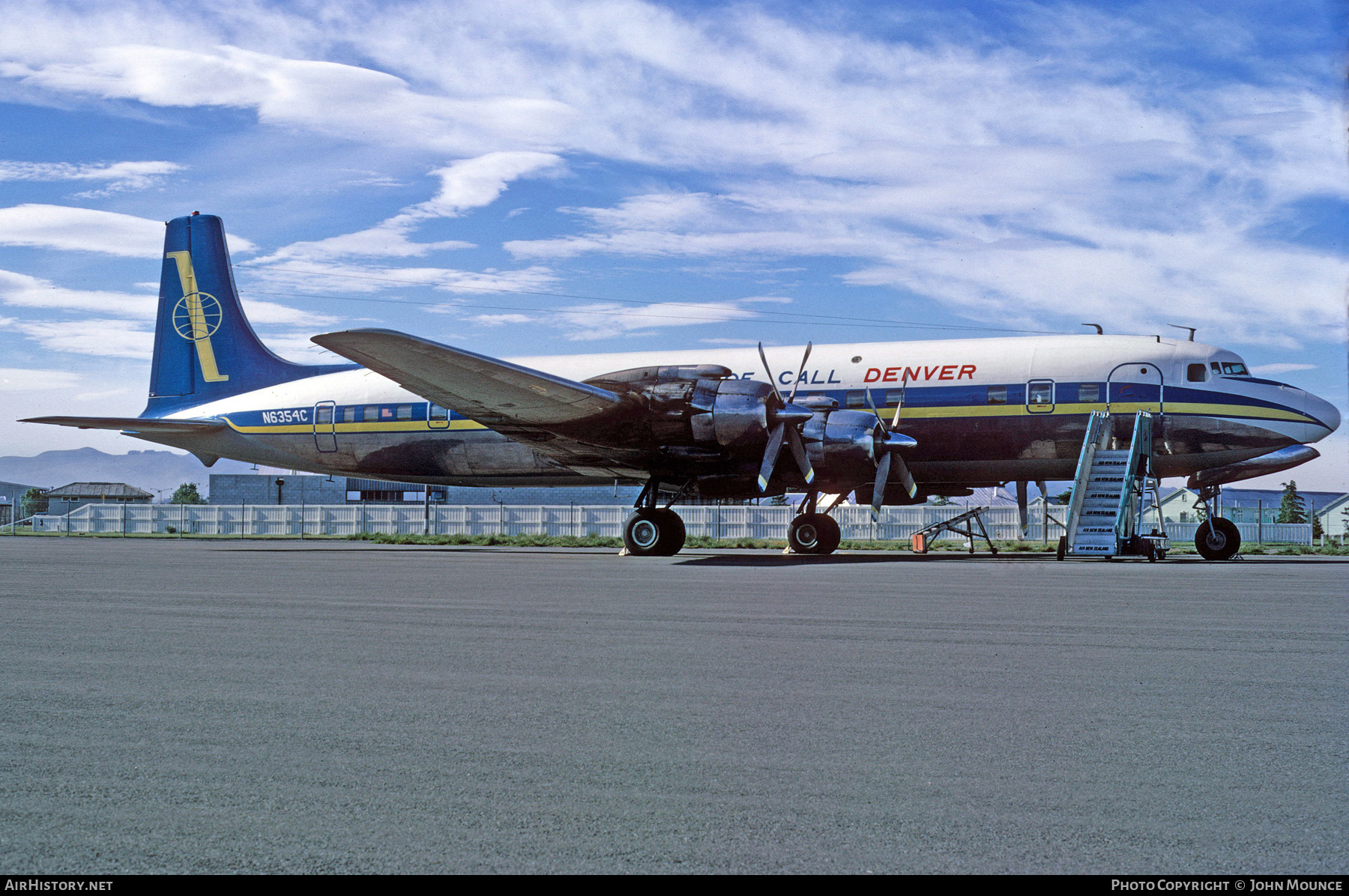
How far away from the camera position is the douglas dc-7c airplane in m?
21.2

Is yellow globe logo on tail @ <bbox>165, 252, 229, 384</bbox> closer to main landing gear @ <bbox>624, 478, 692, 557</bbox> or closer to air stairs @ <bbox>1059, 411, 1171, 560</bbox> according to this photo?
main landing gear @ <bbox>624, 478, 692, 557</bbox>

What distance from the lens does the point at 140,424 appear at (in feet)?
91.4

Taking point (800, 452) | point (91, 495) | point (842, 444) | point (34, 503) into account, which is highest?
point (842, 444)

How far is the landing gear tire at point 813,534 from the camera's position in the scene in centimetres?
2434

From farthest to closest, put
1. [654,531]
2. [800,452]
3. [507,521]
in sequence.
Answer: [507,521]
[654,531]
[800,452]

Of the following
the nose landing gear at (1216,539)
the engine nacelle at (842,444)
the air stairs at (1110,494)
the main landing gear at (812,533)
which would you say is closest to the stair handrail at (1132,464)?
the air stairs at (1110,494)

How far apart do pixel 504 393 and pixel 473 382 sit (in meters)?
0.68

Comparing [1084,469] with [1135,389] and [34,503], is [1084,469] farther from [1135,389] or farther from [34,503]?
[34,503]

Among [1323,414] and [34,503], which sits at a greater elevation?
[1323,414]

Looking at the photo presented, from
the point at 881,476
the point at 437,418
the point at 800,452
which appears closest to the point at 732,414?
the point at 800,452

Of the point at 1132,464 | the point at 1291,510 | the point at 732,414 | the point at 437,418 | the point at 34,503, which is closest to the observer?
the point at 1132,464

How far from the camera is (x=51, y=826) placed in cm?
368

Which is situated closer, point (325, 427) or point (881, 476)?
point (881, 476)
